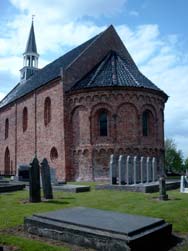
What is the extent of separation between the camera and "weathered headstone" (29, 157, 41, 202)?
1183 centimetres

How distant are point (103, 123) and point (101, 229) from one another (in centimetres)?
1886

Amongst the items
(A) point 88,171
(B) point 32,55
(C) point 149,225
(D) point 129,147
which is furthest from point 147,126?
(B) point 32,55

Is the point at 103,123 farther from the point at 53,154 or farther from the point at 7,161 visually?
the point at 7,161

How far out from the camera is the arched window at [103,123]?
2464 cm

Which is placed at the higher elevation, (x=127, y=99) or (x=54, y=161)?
(x=127, y=99)

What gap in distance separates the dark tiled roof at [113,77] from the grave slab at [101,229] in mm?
17924

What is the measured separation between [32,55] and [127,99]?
26671mm

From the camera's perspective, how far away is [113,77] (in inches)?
987

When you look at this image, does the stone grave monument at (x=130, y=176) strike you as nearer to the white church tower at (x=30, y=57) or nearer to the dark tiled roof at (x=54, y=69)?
the dark tiled roof at (x=54, y=69)

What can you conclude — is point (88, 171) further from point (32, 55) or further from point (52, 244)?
point (32, 55)

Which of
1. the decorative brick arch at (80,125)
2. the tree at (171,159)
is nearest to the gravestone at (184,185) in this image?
the decorative brick arch at (80,125)

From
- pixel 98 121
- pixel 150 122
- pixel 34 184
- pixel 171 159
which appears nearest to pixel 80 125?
pixel 98 121

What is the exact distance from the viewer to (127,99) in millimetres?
24266

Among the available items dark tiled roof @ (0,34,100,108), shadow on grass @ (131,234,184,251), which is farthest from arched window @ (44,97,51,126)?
shadow on grass @ (131,234,184,251)
